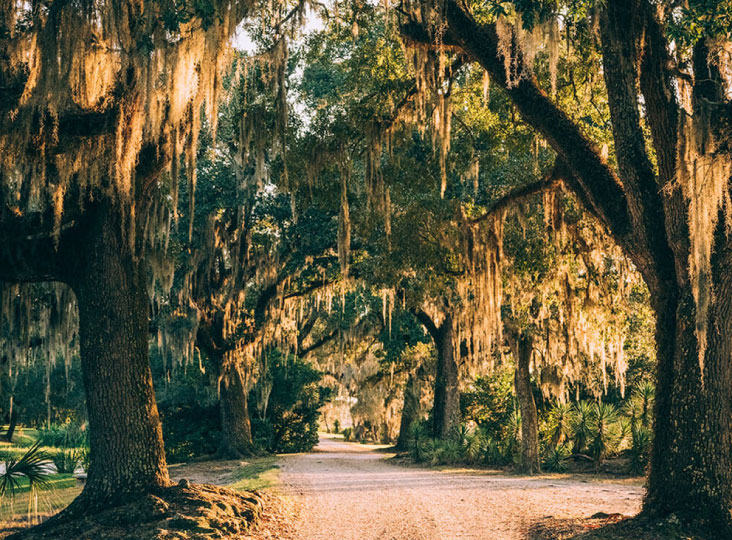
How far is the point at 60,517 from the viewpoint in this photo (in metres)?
6.64

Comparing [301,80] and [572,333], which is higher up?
[301,80]

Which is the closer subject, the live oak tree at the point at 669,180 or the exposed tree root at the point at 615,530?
the exposed tree root at the point at 615,530

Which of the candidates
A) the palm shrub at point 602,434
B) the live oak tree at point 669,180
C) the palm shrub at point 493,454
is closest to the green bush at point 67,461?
the palm shrub at point 493,454

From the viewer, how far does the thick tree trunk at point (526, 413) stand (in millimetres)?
14203

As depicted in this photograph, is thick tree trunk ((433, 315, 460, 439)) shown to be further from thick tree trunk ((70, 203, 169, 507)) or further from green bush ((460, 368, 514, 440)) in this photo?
thick tree trunk ((70, 203, 169, 507))

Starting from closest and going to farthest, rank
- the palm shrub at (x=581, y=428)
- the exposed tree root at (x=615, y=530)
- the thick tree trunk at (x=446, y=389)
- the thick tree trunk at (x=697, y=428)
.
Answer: the exposed tree root at (x=615, y=530) → the thick tree trunk at (x=697, y=428) → the palm shrub at (x=581, y=428) → the thick tree trunk at (x=446, y=389)

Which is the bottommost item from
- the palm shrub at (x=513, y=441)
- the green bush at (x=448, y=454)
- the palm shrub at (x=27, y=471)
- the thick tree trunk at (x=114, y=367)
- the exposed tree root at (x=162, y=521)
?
the green bush at (x=448, y=454)

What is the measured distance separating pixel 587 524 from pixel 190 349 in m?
11.6

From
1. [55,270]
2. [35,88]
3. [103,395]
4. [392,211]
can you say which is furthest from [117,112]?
[392,211]

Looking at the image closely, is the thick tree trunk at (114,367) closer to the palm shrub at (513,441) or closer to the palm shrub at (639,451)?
the palm shrub at (639,451)

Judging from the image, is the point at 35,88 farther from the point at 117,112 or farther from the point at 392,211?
the point at 392,211

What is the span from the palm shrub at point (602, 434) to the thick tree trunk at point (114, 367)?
1100cm

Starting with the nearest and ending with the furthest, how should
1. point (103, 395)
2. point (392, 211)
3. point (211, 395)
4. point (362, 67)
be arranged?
point (103, 395), point (362, 67), point (392, 211), point (211, 395)

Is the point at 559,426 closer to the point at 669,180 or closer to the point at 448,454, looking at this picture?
the point at 448,454
